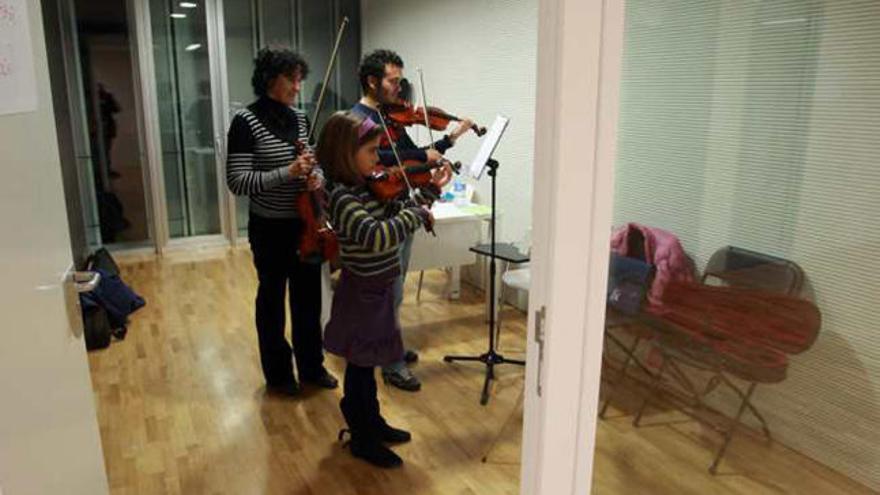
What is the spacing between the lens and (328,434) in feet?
8.82

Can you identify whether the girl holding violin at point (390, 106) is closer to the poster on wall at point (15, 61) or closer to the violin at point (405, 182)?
the violin at point (405, 182)

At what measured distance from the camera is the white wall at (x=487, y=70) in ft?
13.1

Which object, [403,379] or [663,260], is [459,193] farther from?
[663,260]

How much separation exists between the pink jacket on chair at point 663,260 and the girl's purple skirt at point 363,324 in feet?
3.28

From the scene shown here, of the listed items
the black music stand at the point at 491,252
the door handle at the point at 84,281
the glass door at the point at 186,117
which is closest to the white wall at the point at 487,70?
the black music stand at the point at 491,252

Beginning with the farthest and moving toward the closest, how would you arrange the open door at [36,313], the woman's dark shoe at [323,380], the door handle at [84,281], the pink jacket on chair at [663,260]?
the woman's dark shoe at [323,380] → the pink jacket on chair at [663,260] → the door handle at [84,281] → the open door at [36,313]

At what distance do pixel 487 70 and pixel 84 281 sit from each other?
3337 millimetres

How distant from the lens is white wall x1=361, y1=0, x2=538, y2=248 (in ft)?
13.1

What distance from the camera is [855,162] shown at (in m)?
1.51

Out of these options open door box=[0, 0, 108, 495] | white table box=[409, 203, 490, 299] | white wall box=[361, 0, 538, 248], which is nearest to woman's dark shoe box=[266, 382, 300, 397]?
white table box=[409, 203, 490, 299]

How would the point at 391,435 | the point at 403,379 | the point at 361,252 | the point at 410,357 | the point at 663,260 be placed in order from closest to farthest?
the point at 663,260 < the point at 361,252 < the point at 391,435 < the point at 403,379 < the point at 410,357

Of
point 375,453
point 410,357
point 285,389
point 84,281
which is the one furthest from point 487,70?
point 84,281

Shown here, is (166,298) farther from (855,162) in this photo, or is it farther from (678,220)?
(855,162)

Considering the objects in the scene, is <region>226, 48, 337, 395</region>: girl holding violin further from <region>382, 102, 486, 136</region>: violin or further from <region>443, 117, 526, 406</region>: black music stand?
<region>443, 117, 526, 406</region>: black music stand
